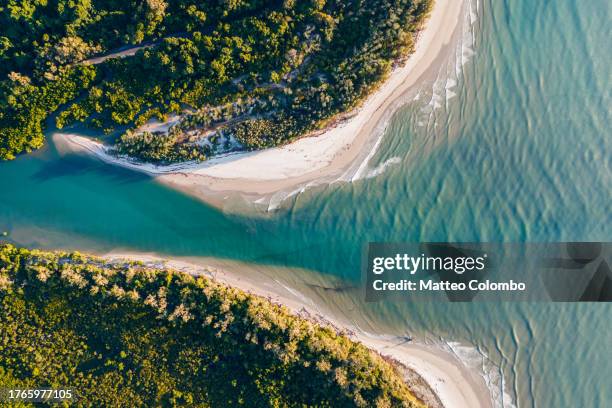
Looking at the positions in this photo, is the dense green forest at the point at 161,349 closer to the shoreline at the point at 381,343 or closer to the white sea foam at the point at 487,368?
the shoreline at the point at 381,343

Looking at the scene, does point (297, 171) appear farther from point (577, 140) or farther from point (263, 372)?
point (577, 140)

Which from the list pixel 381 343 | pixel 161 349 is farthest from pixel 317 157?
pixel 161 349

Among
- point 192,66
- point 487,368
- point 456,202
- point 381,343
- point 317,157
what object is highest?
point 192,66

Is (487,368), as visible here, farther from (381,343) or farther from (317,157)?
(317,157)

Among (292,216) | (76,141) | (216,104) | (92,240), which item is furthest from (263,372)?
(76,141)

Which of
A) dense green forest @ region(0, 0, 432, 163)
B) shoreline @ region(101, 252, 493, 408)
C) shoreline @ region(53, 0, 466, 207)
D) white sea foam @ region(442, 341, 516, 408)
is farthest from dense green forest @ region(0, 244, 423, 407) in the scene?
dense green forest @ region(0, 0, 432, 163)

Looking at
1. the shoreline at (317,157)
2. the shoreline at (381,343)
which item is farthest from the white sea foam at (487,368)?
the shoreline at (317,157)
